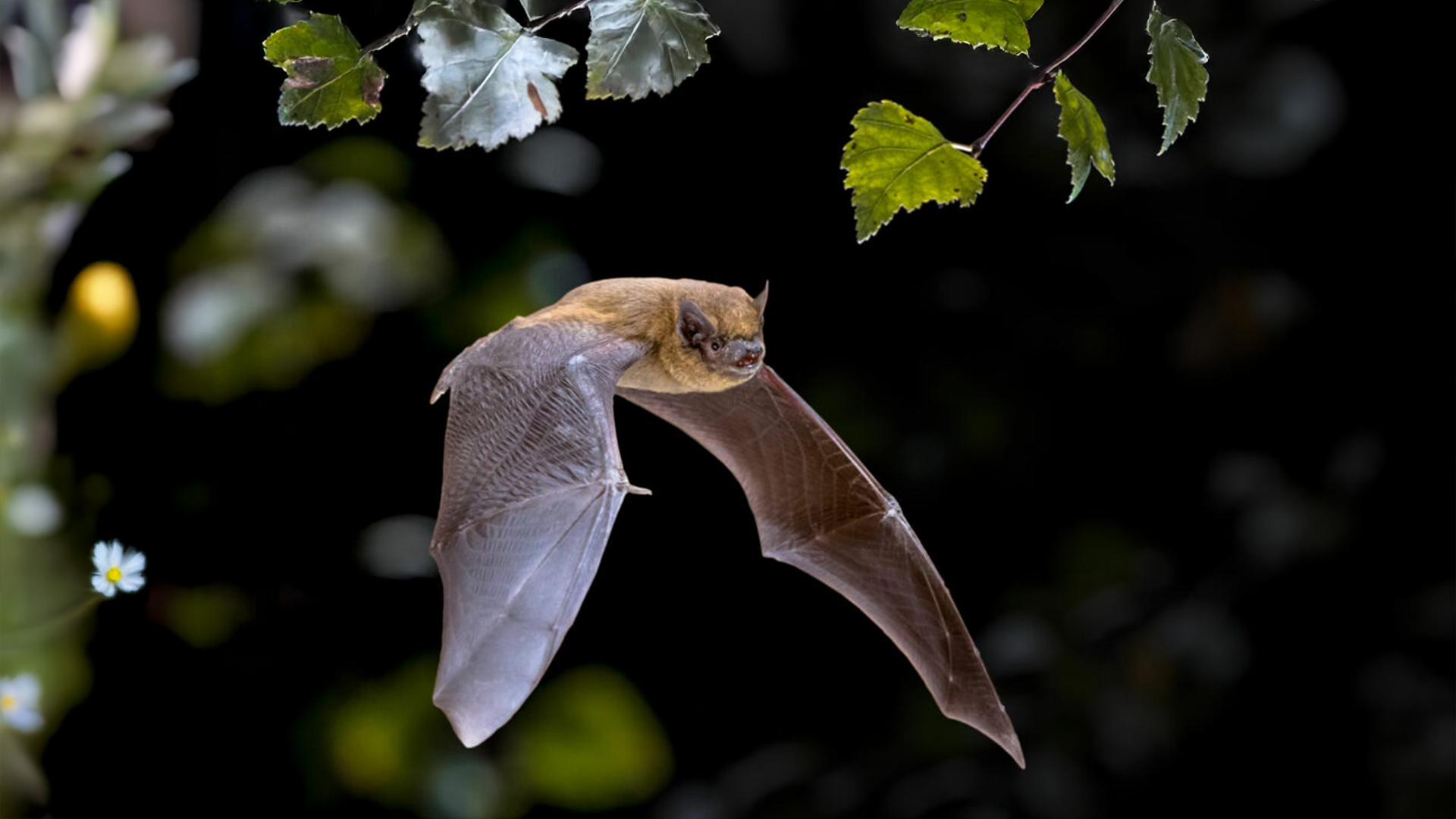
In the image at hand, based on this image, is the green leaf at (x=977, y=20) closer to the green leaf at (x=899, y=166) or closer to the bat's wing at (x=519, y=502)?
the green leaf at (x=899, y=166)

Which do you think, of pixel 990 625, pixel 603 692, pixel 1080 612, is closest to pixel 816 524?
pixel 603 692

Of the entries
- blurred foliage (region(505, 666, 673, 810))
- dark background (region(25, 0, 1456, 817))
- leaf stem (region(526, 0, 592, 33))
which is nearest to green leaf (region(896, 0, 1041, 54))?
leaf stem (region(526, 0, 592, 33))

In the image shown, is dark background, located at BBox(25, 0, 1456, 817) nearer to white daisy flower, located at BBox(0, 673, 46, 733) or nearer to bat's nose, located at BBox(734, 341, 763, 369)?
white daisy flower, located at BBox(0, 673, 46, 733)

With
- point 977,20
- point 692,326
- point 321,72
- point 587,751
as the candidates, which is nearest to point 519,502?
point 692,326

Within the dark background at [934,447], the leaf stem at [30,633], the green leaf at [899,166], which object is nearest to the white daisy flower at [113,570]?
the leaf stem at [30,633]

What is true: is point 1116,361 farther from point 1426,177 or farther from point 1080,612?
point 1426,177

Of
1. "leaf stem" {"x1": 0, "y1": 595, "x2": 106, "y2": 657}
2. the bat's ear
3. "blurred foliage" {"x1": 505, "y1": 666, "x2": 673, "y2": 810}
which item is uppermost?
the bat's ear
